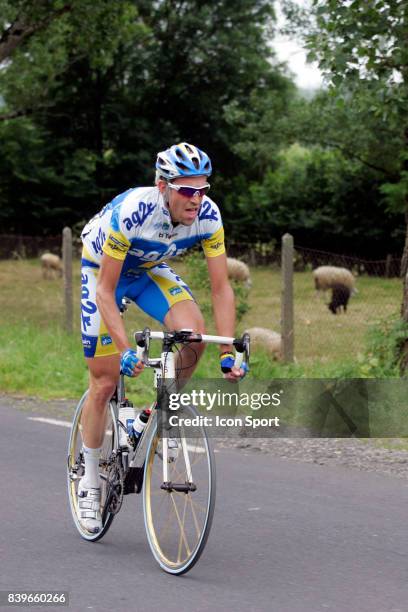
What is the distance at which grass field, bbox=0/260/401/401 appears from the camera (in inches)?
452

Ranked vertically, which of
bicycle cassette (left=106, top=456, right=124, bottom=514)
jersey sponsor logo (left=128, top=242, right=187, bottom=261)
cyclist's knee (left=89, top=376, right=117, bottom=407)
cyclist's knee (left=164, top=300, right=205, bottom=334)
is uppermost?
jersey sponsor logo (left=128, top=242, right=187, bottom=261)

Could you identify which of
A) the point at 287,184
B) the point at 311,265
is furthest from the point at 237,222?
the point at 311,265

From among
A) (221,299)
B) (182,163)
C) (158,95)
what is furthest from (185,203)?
(158,95)

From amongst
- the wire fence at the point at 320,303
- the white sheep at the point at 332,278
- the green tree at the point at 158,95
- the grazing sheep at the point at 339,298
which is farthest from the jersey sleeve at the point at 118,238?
the green tree at the point at 158,95

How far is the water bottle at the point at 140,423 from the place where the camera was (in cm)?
545

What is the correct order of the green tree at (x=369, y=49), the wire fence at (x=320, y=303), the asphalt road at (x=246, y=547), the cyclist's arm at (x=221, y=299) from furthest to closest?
the wire fence at (x=320, y=303), the green tree at (x=369, y=49), the cyclist's arm at (x=221, y=299), the asphalt road at (x=246, y=547)

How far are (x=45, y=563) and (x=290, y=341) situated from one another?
289 inches

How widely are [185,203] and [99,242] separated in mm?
648

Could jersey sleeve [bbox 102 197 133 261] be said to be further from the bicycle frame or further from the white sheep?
the white sheep

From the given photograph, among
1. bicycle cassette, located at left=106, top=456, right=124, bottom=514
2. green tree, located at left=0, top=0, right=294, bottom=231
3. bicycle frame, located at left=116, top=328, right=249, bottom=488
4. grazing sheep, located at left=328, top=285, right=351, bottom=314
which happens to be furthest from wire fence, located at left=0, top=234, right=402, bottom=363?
green tree, located at left=0, top=0, right=294, bottom=231

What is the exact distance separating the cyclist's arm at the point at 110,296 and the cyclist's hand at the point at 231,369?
0.47 metres

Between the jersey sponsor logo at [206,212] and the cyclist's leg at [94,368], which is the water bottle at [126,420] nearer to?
the cyclist's leg at [94,368]

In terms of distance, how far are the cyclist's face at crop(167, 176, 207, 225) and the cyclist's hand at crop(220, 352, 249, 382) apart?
709 millimetres

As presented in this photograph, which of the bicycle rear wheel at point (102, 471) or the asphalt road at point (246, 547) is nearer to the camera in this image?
the asphalt road at point (246, 547)
